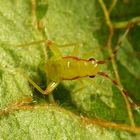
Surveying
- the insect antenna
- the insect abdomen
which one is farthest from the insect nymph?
the insect antenna

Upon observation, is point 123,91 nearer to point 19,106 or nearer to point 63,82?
point 63,82

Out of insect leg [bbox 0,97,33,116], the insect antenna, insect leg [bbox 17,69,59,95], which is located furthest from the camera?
the insect antenna

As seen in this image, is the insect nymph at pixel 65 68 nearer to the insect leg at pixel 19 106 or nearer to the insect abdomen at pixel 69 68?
the insect abdomen at pixel 69 68

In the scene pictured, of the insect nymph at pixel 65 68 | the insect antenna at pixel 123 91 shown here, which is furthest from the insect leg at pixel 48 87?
the insect antenna at pixel 123 91

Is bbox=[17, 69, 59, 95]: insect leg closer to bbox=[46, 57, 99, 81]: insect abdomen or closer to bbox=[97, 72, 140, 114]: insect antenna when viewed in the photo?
bbox=[46, 57, 99, 81]: insect abdomen

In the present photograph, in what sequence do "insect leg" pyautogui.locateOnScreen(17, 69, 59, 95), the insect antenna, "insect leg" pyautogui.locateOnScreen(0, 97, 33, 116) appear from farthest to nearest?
the insect antenna < "insect leg" pyautogui.locateOnScreen(17, 69, 59, 95) < "insect leg" pyautogui.locateOnScreen(0, 97, 33, 116)

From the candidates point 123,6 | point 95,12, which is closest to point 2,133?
point 95,12

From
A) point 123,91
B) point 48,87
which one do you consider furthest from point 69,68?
point 123,91

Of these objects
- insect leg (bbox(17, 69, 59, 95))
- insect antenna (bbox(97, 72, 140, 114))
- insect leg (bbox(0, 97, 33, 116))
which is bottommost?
insect antenna (bbox(97, 72, 140, 114))

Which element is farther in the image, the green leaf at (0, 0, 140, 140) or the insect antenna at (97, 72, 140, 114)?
the insect antenna at (97, 72, 140, 114)
